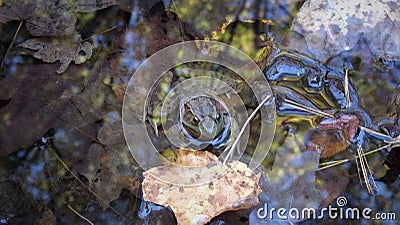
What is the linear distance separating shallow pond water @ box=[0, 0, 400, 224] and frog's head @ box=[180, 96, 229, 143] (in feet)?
0.04

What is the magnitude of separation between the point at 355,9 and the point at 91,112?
42.1 inches

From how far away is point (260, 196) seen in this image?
2145 mm

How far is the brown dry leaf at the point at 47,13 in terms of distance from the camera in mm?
2094

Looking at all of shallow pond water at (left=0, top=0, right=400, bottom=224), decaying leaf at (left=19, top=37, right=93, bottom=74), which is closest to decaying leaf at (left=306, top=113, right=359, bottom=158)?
shallow pond water at (left=0, top=0, right=400, bottom=224)

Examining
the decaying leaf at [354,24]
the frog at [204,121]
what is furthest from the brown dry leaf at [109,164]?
the decaying leaf at [354,24]

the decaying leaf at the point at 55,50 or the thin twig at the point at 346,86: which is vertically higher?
the decaying leaf at the point at 55,50

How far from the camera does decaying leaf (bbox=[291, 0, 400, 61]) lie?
2.12 m

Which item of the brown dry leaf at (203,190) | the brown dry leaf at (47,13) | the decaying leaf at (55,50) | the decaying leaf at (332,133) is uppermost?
the brown dry leaf at (47,13)

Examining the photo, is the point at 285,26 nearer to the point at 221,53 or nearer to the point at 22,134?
the point at 221,53

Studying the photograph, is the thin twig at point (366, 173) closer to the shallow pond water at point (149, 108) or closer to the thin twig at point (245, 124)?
the shallow pond water at point (149, 108)

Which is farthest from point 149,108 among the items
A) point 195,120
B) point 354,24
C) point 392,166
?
point 392,166

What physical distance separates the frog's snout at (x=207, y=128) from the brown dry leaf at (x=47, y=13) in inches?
23.3

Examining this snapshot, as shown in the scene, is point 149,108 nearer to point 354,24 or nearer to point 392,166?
point 354,24

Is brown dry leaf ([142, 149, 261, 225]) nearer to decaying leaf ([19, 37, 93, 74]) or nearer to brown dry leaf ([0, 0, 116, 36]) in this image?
decaying leaf ([19, 37, 93, 74])
